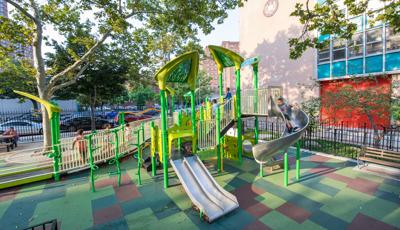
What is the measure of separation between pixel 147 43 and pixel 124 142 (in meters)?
8.80

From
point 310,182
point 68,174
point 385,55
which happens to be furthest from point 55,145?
point 385,55

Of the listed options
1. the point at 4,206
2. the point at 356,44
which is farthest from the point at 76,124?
the point at 356,44

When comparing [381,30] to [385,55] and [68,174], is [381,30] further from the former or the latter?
[68,174]

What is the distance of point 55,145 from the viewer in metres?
6.43

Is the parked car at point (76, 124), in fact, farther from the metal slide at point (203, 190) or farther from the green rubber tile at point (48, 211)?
the metal slide at point (203, 190)

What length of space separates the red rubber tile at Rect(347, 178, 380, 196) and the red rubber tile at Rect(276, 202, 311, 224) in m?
2.27

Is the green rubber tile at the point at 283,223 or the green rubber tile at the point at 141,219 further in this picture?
the green rubber tile at the point at 141,219

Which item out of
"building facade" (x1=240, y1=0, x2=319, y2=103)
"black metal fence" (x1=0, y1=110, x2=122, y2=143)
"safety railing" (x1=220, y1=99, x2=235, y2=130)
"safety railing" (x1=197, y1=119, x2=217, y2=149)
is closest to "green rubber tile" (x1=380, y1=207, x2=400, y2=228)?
"safety railing" (x1=197, y1=119, x2=217, y2=149)

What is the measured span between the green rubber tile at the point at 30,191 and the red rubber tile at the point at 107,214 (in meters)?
2.64

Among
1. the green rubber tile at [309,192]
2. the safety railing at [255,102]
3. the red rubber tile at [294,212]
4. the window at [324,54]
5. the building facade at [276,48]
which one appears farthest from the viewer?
the building facade at [276,48]

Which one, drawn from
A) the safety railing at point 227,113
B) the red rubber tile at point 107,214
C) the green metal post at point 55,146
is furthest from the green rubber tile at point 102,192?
the safety railing at point 227,113

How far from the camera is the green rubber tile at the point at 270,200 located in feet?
15.8

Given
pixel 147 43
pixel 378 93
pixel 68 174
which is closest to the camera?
pixel 68 174

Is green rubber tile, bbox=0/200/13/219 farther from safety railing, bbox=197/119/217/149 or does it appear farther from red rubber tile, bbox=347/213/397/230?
red rubber tile, bbox=347/213/397/230
